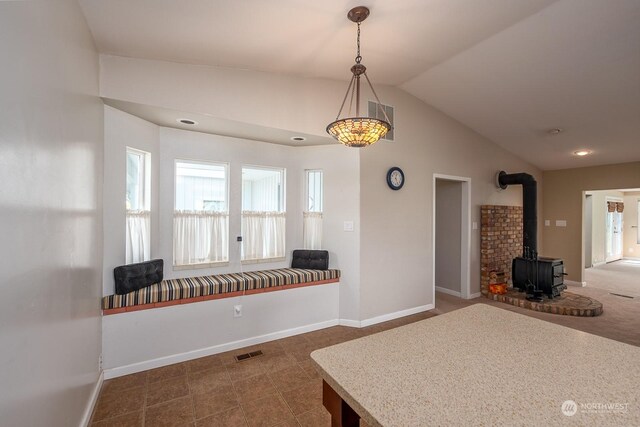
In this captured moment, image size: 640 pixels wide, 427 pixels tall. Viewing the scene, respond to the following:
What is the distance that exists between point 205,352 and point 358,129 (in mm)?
2576

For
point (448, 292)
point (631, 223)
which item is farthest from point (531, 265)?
point (631, 223)

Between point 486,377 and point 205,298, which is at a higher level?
point 486,377

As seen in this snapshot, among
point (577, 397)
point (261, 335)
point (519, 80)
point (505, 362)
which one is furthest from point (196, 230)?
point (519, 80)

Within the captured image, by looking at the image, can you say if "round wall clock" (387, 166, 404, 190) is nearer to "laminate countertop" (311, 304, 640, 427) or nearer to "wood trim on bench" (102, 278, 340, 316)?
"wood trim on bench" (102, 278, 340, 316)

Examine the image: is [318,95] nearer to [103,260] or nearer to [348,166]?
[348,166]

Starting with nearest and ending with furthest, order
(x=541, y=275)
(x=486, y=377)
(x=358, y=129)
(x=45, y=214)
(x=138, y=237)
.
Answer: (x=486, y=377) < (x=45, y=214) < (x=358, y=129) < (x=138, y=237) < (x=541, y=275)

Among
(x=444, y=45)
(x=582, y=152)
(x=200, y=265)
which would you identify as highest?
(x=444, y=45)

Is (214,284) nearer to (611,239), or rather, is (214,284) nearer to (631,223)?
(611,239)

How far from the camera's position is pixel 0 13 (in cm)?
92

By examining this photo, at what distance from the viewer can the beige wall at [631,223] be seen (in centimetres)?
827

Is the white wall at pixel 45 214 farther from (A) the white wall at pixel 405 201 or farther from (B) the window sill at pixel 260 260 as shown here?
(A) the white wall at pixel 405 201

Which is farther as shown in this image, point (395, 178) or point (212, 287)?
point (395, 178)

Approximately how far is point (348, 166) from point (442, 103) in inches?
69.8

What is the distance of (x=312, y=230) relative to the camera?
3.77 m
